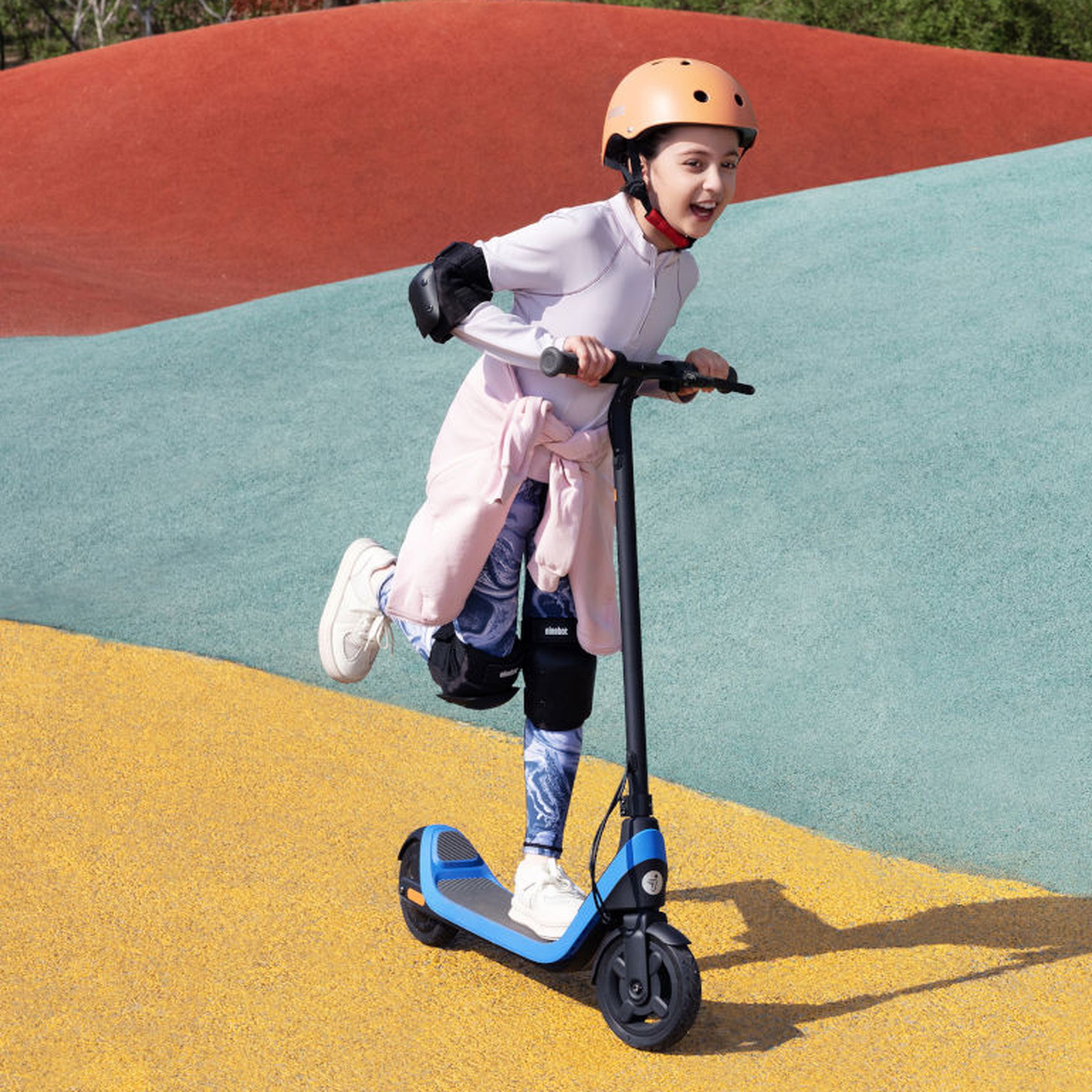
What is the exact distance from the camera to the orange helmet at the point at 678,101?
2770 millimetres

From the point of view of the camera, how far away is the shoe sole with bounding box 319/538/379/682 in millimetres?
3396

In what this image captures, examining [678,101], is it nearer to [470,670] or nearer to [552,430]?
[552,430]

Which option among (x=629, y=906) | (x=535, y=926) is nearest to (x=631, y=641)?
(x=629, y=906)

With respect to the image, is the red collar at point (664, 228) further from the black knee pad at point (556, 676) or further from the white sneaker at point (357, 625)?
the white sneaker at point (357, 625)

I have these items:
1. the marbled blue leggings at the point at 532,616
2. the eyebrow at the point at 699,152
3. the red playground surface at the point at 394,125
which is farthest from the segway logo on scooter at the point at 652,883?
the red playground surface at the point at 394,125

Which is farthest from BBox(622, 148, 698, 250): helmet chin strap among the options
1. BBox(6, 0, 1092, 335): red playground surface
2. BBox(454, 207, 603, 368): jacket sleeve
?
BBox(6, 0, 1092, 335): red playground surface

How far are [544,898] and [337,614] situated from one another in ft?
2.78

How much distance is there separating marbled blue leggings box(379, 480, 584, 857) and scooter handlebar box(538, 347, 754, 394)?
34cm

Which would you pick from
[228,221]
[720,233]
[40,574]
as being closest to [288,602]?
[40,574]

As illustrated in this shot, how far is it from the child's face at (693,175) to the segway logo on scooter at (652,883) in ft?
4.01

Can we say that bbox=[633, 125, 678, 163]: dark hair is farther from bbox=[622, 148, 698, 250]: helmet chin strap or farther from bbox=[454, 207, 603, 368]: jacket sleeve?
bbox=[454, 207, 603, 368]: jacket sleeve

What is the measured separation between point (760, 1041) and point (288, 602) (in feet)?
9.84

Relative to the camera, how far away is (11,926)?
306 cm

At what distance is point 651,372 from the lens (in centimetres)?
285
